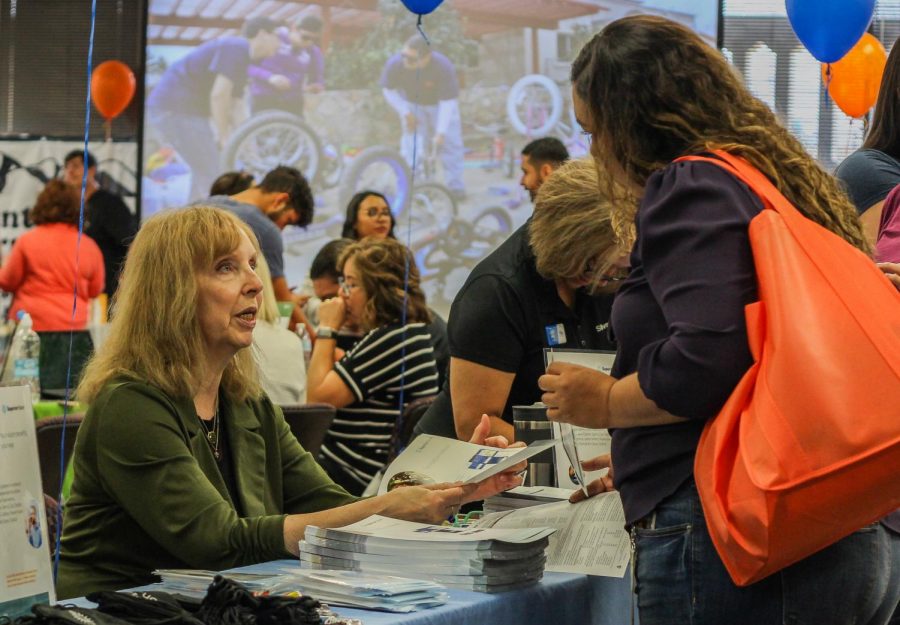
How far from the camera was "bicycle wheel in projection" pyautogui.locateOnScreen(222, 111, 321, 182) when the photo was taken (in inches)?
314

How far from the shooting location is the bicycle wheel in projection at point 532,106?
26.2 ft

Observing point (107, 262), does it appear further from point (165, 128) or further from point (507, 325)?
point (507, 325)

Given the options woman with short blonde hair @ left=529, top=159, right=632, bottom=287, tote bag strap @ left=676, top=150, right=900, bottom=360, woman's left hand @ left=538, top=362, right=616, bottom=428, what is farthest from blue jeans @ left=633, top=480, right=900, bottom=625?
woman with short blonde hair @ left=529, top=159, right=632, bottom=287

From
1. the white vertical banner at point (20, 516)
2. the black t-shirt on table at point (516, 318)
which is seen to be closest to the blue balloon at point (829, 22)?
the black t-shirt on table at point (516, 318)

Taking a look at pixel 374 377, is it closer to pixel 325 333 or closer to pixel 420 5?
pixel 325 333

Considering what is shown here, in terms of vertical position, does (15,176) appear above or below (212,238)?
above

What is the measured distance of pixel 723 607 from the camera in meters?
1.33

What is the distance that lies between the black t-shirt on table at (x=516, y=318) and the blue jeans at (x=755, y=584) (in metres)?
0.97

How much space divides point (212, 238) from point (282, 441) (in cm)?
43

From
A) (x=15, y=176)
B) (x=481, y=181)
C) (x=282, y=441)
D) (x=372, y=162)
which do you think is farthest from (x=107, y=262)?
(x=282, y=441)

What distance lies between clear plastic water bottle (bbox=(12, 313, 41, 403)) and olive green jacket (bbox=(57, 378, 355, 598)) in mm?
2395

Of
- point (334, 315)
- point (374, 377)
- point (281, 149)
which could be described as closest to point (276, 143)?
point (281, 149)

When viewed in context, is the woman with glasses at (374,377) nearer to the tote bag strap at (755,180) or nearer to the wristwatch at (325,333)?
the wristwatch at (325,333)

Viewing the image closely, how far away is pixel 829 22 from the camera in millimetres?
4570
